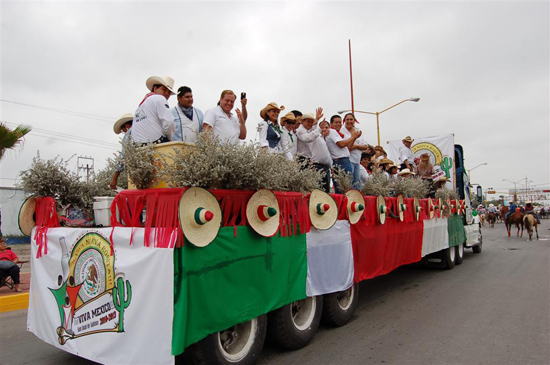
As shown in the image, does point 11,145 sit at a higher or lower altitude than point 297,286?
higher

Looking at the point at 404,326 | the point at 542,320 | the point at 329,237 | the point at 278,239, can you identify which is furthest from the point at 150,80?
the point at 542,320

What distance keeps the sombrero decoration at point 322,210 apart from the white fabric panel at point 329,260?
0.38 feet

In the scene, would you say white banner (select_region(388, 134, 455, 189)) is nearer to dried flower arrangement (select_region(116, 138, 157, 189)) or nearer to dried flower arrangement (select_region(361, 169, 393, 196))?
dried flower arrangement (select_region(361, 169, 393, 196))

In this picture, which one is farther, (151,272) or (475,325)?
(475,325)

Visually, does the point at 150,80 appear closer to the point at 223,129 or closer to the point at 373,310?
the point at 223,129

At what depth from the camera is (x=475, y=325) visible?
17.2 feet

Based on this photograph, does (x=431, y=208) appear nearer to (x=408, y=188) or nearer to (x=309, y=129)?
(x=408, y=188)

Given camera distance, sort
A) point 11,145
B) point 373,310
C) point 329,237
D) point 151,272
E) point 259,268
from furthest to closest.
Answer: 1. point 11,145
2. point 373,310
3. point 329,237
4. point 259,268
5. point 151,272

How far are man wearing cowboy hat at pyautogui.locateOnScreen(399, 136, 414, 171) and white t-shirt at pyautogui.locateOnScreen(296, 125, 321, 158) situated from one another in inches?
225

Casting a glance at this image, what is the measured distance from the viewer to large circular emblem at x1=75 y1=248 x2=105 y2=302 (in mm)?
3391

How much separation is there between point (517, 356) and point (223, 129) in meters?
4.20

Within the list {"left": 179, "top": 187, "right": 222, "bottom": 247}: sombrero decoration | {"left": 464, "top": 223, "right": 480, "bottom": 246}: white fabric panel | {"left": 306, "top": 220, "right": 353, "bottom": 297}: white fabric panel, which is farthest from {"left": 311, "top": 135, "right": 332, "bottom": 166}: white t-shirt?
{"left": 464, "top": 223, "right": 480, "bottom": 246}: white fabric panel

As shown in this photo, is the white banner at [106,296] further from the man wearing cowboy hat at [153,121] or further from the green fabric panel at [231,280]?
the man wearing cowboy hat at [153,121]

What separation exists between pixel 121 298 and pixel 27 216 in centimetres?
189
